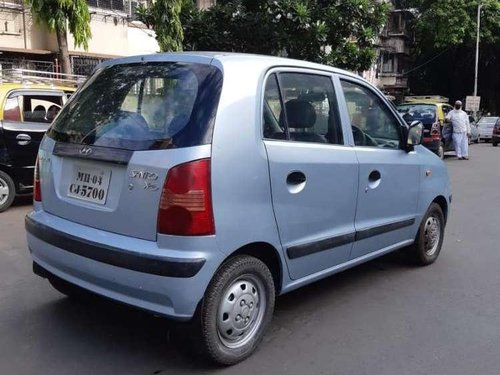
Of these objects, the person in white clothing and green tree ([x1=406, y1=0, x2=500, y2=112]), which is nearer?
the person in white clothing

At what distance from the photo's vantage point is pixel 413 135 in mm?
4836

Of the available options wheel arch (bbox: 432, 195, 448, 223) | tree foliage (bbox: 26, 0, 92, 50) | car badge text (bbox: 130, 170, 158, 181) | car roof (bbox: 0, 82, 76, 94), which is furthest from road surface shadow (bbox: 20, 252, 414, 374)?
tree foliage (bbox: 26, 0, 92, 50)

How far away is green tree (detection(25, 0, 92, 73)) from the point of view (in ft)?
41.1

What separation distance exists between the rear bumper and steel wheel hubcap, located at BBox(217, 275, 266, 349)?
0.26m

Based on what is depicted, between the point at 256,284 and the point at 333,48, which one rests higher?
the point at 333,48

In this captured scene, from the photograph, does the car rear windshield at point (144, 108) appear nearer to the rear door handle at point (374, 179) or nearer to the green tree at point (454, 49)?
the rear door handle at point (374, 179)

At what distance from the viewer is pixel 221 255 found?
3.12 meters

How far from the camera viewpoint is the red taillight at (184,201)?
9.89ft

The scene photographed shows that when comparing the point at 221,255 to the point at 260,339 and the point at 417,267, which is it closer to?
the point at 260,339

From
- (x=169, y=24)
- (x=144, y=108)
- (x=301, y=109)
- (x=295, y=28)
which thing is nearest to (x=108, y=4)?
(x=169, y=24)

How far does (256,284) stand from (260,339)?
1.22 feet

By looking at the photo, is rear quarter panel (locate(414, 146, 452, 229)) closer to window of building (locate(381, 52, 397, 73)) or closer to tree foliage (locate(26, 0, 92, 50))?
tree foliage (locate(26, 0, 92, 50))

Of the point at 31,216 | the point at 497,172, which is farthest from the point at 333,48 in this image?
the point at 31,216

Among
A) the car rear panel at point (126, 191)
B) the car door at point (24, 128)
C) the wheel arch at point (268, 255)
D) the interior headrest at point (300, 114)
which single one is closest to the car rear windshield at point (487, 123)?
the car door at point (24, 128)
